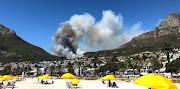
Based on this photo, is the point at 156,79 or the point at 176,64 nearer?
the point at 156,79

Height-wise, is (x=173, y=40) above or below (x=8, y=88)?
above

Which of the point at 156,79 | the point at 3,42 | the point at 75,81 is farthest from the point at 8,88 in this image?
the point at 3,42

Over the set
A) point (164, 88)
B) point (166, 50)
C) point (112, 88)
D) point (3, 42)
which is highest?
point (3, 42)

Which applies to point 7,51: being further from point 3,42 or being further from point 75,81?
point 75,81

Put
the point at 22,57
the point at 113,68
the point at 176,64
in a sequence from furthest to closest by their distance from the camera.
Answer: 1. the point at 22,57
2. the point at 113,68
3. the point at 176,64

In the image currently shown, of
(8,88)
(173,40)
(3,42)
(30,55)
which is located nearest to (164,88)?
(8,88)

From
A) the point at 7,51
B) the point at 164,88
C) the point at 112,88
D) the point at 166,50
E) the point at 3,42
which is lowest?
the point at 112,88

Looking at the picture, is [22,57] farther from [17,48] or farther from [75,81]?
[75,81]

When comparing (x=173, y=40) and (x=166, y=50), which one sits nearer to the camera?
(x=166, y=50)

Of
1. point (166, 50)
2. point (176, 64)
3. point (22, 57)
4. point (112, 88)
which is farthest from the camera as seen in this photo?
point (22, 57)
